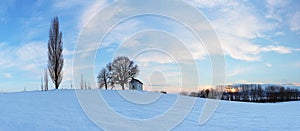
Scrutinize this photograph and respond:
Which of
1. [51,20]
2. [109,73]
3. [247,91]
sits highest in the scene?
[51,20]

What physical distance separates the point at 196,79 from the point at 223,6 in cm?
480

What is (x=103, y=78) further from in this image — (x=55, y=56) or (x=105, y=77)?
(x=55, y=56)

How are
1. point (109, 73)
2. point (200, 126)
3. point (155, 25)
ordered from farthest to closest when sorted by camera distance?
point (109, 73), point (155, 25), point (200, 126)

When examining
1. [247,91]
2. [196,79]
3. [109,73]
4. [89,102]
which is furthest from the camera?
[247,91]

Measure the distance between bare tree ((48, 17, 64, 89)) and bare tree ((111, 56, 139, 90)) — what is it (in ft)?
60.8

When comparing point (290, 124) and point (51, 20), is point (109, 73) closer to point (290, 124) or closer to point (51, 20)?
point (51, 20)

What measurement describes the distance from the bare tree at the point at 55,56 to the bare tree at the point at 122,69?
18.5 metres

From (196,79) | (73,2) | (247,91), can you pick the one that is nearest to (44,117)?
(196,79)

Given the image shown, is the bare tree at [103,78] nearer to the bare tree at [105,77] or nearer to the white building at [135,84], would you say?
the bare tree at [105,77]

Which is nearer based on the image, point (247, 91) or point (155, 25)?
point (155, 25)

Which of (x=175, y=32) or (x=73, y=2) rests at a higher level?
(x=73, y=2)

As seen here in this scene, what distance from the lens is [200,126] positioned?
11.8m

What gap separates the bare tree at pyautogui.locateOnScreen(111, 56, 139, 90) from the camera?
50.0m

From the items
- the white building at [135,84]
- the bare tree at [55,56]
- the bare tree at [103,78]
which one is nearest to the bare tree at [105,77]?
the bare tree at [103,78]
